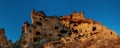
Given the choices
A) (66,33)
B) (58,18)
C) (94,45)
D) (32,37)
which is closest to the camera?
(94,45)

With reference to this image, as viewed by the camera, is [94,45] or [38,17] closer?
[94,45]

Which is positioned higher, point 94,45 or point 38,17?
point 38,17

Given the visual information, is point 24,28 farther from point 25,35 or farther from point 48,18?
point 48,18

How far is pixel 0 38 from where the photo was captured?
354ft

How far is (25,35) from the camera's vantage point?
352 ft

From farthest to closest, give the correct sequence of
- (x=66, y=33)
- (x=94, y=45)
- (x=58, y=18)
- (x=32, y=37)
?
(x=58, y=18)
(x=66, y=33)
(x=32, y=37)
(x=94, y=45)

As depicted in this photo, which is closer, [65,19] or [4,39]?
[4,39]

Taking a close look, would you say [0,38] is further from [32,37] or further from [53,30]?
[53,30]

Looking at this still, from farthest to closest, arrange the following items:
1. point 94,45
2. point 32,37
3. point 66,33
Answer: point 66,33
point 32,37
point 94,45

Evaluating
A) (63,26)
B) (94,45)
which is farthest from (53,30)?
(94,45)

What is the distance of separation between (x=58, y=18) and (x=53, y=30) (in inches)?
414

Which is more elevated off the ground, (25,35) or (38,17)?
(38,17)

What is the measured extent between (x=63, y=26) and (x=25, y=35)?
21236 millimetres

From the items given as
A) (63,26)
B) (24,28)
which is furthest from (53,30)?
(24,28)
